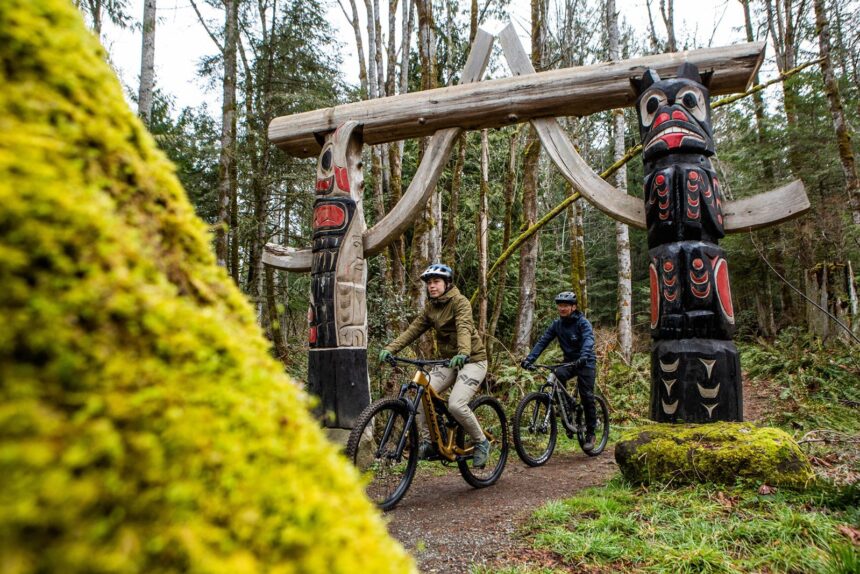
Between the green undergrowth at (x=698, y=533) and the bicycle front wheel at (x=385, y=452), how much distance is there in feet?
4.05

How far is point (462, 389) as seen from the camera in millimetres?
5184

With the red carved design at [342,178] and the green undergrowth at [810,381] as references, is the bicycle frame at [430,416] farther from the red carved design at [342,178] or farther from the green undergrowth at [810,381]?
the green undergrowth at [810,381]

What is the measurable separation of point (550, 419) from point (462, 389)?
2.20 m

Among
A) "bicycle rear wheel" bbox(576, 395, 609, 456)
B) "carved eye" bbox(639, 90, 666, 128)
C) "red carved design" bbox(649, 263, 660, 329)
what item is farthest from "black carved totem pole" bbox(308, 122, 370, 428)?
"carved eye" bbox(639, 90, 666, 128)

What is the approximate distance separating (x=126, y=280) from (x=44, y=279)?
90mm

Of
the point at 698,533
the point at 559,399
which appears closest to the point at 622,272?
the point at 559,399

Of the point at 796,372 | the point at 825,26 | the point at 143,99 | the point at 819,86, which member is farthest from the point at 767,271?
the point at 143,99

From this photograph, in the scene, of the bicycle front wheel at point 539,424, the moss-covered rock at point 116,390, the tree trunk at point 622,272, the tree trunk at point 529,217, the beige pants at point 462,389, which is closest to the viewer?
the moss-covered rock at point 116,390

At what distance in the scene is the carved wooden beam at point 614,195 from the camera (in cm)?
529

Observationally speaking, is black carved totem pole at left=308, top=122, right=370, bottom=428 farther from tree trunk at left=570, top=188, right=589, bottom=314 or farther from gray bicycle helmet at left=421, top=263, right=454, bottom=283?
tree trunk at left=570, top=188, right=589, bottom=314

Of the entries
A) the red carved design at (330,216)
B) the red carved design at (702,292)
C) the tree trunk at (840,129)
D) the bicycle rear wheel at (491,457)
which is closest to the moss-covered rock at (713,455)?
the red carved design at (702,292)

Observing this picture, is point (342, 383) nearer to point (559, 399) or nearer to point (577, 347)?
point (559, 399)

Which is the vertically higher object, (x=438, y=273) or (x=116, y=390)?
(x=438, y=273)

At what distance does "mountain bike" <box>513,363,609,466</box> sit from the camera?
6.45 m
